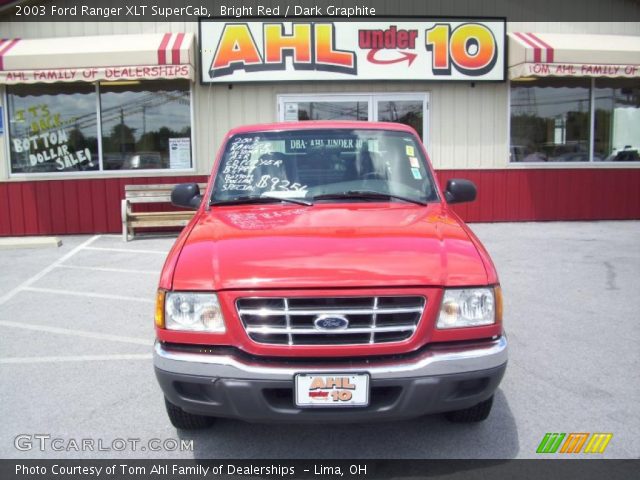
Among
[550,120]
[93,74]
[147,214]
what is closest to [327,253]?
[147,214]

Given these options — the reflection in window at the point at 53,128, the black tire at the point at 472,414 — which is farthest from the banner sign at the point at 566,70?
the black tire at the point at 472,414

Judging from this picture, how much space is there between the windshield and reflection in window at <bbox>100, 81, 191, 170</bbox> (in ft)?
Result: 24.0

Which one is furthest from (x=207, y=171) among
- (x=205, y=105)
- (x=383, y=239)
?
(x=383, y=239)

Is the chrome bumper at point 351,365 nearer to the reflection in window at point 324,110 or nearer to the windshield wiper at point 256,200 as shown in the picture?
the windshield wiper at point 256,200

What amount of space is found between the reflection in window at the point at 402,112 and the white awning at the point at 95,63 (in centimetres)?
369

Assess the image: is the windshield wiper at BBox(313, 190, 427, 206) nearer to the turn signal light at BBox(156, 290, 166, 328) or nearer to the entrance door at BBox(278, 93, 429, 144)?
the turn signal light at BBox(156, 290, 166, 328)

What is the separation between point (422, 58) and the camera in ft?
35.7

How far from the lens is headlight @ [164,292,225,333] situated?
8.77 ft

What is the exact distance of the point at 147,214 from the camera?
409 inches

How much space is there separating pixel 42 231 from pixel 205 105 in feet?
12.9

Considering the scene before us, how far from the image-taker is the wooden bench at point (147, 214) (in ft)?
33.8

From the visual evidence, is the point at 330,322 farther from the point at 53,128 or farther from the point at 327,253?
the point at 53,128

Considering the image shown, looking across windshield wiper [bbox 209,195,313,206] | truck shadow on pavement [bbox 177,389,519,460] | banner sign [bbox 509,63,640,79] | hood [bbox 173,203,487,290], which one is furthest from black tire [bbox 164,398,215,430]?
banner sign [bbox 509,63,640,79]

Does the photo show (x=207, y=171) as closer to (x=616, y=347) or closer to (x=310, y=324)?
(x=616, y=347)
